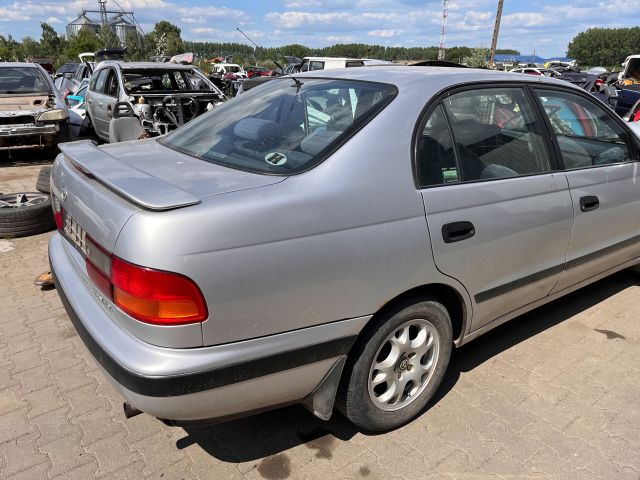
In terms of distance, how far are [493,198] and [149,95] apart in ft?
25.9

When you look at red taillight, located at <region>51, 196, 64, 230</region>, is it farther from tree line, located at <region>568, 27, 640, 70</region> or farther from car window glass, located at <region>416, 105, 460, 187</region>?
tree line, located at <region>568, 27, 640, 70</region>

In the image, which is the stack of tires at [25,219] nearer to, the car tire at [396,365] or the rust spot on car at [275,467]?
the rust spot on car at [275,467]

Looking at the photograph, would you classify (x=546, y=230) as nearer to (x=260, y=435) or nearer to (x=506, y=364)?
(x=506, y=364)

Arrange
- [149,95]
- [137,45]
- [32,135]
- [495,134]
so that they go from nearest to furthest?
[495,134] < [32,135] < [149,95] < [137,45]

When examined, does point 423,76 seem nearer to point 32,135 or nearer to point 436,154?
point 436,154

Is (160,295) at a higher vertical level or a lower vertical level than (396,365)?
higher

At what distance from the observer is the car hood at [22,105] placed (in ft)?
27.0

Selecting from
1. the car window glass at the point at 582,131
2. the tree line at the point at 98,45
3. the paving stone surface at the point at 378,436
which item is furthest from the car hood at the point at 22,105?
the tree line at the point at 98,45

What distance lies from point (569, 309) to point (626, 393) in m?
1.04

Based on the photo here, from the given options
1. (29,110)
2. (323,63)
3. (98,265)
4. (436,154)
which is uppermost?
(323,63)

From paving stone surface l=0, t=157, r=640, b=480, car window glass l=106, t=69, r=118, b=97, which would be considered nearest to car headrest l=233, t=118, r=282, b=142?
paving stone surface l=0, t=157, r=640, b=480

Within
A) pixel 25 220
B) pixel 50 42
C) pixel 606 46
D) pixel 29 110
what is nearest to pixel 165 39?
pixel 50 42

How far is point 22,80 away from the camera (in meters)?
9.11

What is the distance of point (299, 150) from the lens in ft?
7.44
